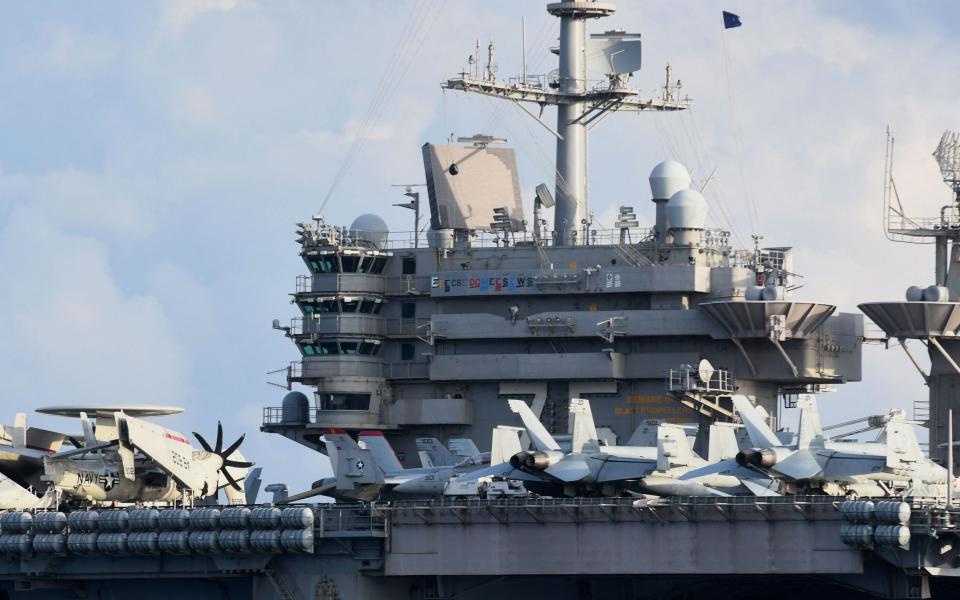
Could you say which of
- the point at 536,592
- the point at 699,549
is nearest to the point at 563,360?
the point at 536,592

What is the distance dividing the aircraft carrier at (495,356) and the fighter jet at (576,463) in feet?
3.47

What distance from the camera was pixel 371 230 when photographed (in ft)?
237

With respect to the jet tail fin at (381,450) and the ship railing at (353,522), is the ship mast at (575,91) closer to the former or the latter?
the jet tail fin at (381,450)

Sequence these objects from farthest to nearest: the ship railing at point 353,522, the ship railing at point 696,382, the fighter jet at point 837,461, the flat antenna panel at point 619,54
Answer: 1. the flat antenna panel at point 619,54
2. the ship railing at point 696,382
3. the fighter jet at point 837,461
4. the ship railing at point 353,522

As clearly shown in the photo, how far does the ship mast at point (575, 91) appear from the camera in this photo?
70.6 meters

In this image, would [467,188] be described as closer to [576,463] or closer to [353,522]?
[576,463]

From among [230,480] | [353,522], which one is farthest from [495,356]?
[353,522]

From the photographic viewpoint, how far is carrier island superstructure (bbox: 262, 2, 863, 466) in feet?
218

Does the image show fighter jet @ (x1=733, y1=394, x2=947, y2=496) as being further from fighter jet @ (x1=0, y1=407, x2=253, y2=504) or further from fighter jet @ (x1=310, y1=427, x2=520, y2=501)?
fighter jet @ (x1=0, y1=407, x2=253, y2=504)

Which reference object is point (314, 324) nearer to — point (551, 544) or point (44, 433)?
point (44, 433)

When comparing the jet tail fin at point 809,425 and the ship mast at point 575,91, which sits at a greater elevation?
the ship mast at point 575,91

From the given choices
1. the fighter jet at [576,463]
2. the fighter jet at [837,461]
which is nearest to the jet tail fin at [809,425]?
the fighter jet at [837,461]

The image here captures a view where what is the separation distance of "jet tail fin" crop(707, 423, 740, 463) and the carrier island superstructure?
283 cm

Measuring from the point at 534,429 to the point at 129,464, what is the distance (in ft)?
44.8
